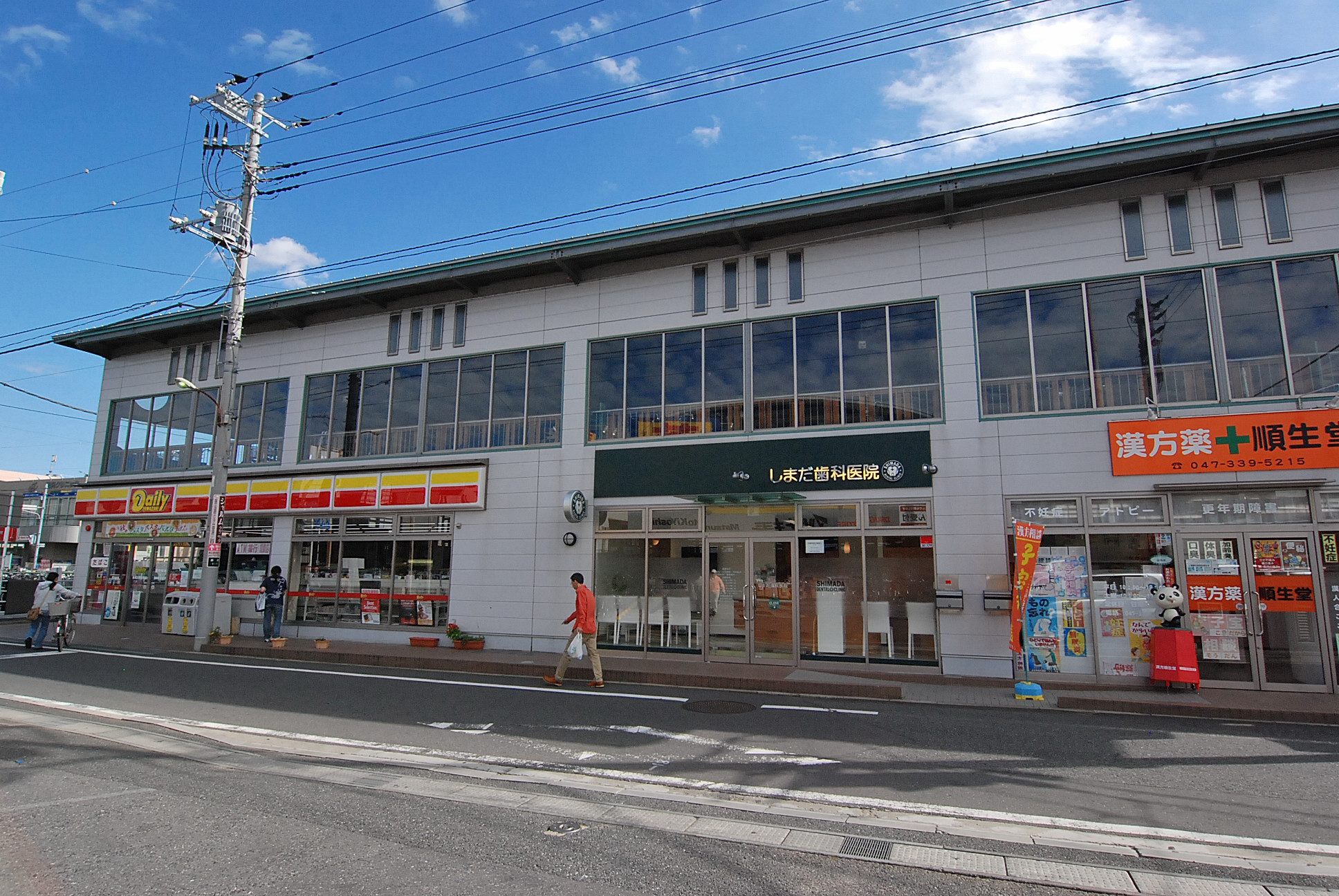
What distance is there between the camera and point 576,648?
11.4m

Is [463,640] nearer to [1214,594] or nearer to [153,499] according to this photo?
[153,499]

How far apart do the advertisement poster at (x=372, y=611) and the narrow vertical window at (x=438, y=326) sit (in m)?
6.12

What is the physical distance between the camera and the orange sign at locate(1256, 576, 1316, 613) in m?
11.0

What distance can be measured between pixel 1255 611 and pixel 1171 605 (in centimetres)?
120

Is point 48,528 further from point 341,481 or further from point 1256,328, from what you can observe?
point 1256,328

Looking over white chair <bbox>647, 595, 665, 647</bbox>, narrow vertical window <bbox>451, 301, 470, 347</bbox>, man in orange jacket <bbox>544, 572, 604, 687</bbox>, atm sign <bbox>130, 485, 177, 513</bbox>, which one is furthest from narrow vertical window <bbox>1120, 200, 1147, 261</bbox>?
atm sign <bbox>130, 485, 177, 513</bbox>

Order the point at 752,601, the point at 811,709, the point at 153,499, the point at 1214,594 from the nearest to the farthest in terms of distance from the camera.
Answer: the point at 811,709, the point at 1214,594, the point at 752,601, the point at 153,499

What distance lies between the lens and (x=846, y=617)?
13.2 meters

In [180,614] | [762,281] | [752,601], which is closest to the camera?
[752,601]

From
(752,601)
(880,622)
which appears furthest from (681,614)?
(880,622)

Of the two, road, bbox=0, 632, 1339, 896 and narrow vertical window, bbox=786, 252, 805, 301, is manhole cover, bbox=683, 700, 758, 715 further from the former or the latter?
narrow vertical window, bbox=786, 252, 805, 301

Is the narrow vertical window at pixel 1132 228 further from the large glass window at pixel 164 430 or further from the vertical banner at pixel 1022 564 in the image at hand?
the large glass window at pixel 164 430

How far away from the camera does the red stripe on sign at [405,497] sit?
16922mm

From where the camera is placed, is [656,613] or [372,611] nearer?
[656,613]
